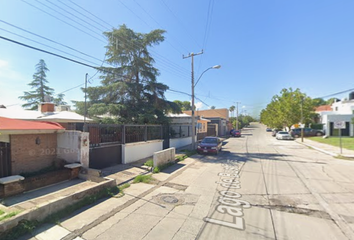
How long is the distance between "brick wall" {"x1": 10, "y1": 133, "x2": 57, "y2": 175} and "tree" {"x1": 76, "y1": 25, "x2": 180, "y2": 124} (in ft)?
18.4

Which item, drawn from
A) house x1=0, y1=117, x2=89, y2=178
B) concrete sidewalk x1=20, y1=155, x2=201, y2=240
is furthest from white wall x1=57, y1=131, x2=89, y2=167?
concrete sidewalk x1=20, y1=155, x2=201, y2=240

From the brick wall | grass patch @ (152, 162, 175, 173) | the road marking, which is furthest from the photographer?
grass patch @ (152, 162, 175, 173)

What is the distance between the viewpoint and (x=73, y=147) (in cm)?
708

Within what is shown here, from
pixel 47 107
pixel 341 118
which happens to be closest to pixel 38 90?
pixel 47 107

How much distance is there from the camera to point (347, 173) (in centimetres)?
830

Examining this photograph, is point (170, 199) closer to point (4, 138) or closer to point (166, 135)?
point (4, 138)

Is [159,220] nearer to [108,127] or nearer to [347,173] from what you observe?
[108,127]

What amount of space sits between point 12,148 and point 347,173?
48.2ft

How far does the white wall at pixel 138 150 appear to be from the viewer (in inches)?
375

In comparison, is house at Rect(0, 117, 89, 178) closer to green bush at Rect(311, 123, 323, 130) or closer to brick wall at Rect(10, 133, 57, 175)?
Answer: brick wall at Rect(10, 133, 57, 175)

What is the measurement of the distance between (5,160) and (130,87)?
937cm

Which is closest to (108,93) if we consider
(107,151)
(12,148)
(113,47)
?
(113,47)

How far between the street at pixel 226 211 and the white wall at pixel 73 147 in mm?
2705

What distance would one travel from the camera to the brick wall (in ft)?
19.3
